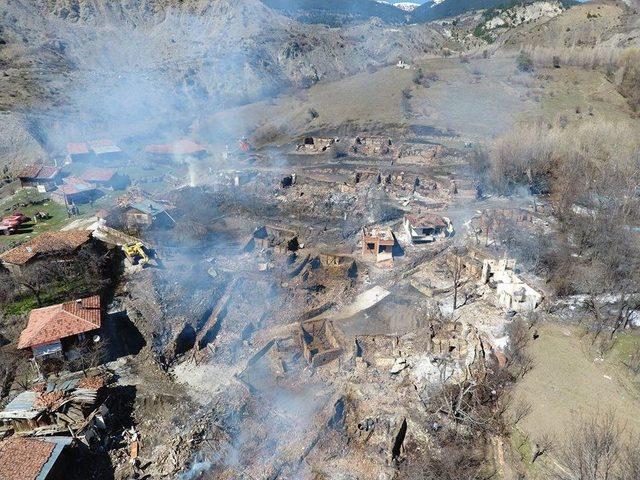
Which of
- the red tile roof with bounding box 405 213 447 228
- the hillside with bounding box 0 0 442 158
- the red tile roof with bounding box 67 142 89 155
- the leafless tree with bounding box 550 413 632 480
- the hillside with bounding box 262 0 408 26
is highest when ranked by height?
the hillside with bounding box 262 0 408 26

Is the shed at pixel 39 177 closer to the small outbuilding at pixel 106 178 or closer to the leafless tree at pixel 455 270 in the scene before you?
the small outbuilding at pixel 106 178

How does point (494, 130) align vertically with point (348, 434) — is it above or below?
above

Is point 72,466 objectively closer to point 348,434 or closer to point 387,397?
point 348,434

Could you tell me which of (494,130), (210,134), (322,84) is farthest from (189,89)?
(494,130)

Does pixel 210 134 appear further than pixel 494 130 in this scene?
Yes

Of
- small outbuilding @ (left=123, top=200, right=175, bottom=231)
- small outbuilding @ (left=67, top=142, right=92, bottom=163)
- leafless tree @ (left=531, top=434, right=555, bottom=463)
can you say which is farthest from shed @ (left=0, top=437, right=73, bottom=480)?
small outbuilding @ (left=67, top=142, right=92, bottom=163)

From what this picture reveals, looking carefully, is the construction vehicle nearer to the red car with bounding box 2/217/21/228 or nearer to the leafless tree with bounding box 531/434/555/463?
the red car with bounding box 2/217/21/228

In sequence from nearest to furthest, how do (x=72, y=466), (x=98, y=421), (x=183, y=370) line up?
(x=72, y=466)
(x=98, y=421)
(x=183, y=370)
